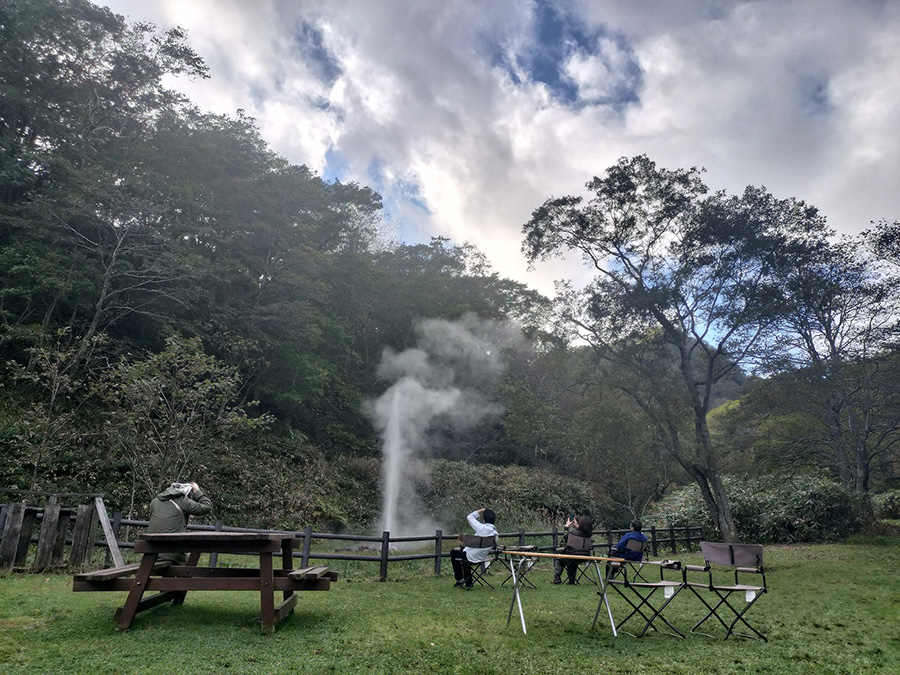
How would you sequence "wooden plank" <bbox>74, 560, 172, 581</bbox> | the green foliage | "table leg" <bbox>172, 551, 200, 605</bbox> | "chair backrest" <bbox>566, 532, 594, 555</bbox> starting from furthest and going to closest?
the green foliage → "chair backrest" <bbox>566, 532, 594, 555</bbox> → "table leg" <bbox>172, 551, 200, 605</bbox> → "wooden plank" <bbox>74, 560, 172, 581</bbox>

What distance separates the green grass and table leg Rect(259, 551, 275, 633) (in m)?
0.13

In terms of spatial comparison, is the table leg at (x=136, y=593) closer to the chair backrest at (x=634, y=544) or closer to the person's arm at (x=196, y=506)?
the person's arm at (x=196, y=506)

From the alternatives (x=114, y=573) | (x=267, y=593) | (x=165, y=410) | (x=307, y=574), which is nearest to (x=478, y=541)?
(x=307, y=574)

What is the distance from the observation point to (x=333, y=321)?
2356cm

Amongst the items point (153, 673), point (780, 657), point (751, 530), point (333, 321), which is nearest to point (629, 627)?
point (780, 657)

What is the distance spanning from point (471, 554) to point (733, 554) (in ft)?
13.7

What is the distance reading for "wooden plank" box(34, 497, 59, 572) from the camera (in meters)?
7.46

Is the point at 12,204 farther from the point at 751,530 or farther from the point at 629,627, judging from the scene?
the point at 751,530

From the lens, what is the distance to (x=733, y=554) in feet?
18.4

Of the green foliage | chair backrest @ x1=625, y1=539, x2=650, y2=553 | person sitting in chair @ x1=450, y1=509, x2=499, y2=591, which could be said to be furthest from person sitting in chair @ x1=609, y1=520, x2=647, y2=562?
the green foliage

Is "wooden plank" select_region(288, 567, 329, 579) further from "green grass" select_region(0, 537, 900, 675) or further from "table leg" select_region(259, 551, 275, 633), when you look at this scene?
"green grass" select_region(0, 537, 900, 675)

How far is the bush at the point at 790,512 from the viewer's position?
56.4 feet

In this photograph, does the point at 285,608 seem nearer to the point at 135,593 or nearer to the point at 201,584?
the point at 201,584

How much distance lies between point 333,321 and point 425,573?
15081 millimetres
